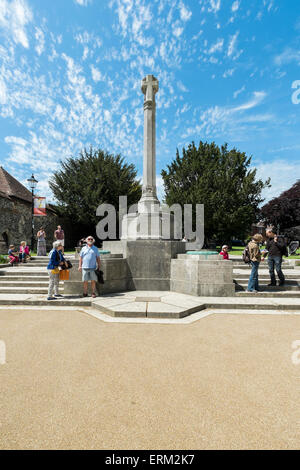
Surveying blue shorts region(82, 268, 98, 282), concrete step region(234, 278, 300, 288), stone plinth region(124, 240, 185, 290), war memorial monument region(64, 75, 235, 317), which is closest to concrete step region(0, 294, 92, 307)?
war memorial monument region(64, 75, 235, 317)

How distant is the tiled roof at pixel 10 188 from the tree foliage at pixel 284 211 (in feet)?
102

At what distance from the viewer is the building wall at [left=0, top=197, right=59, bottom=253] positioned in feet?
61.0

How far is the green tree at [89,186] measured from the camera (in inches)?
859

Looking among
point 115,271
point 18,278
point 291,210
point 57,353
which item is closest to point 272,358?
point 57,353

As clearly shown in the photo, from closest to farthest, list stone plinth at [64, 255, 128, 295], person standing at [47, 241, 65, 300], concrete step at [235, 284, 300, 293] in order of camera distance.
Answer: person standing at [47, 241, 65, 300], stone plinth at [64, 255, 128, 295], concrete step at [235, 284, 300, 293]

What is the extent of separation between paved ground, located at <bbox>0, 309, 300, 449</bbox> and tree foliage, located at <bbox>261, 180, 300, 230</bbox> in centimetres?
3003

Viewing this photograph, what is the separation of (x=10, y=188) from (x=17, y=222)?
147 inches

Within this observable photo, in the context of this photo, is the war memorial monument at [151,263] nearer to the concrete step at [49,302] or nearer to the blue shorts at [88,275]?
the concrete step at [49,302]

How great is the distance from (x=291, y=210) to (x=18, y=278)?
32266 mm


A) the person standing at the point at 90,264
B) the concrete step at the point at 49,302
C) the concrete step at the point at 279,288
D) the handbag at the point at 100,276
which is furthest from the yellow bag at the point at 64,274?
the concrete step at the point at 279,288

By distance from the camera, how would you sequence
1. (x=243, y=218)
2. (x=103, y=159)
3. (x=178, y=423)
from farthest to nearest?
(x=103, y=159)
(x=243, y=218)
(x=178, y=423)

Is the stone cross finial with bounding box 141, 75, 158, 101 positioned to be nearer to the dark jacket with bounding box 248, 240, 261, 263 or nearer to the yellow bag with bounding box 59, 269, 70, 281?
the dark jacket with bounding box 248, 240, 261, 263

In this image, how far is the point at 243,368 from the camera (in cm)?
279
